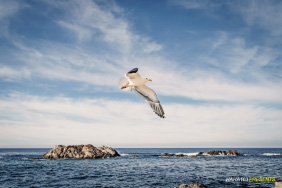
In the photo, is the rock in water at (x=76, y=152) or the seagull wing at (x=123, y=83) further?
the rock in water at (x=76, y=152)

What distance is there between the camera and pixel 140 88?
8.40 meters

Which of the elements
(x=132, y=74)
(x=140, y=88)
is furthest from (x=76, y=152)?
(x=132, y=74)

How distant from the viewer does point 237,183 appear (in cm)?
1909

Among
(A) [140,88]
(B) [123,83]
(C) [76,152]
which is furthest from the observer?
(C) [76,152]

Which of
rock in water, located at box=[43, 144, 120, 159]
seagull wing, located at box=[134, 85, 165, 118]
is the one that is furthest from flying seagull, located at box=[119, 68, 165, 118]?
rock in water, located at box=[43, 144, 120, 159]

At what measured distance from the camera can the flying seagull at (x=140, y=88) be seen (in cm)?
756

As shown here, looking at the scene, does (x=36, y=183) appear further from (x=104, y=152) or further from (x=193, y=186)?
(x=104, y=152)

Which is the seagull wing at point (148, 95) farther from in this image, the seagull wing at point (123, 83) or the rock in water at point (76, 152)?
the rock in water at point (76, 152)

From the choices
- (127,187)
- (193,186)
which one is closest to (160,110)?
(193,186)

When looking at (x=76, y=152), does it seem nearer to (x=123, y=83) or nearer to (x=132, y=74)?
(x=123, y=83)

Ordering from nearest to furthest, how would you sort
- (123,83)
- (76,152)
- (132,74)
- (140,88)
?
(132,74) < (123,83) < (140,88) < (76,152)

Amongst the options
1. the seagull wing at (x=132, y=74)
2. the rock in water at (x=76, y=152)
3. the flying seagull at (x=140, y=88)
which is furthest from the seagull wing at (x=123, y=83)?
the rock in water at (x=76, y=152)

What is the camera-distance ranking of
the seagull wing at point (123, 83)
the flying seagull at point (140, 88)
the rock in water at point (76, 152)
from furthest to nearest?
the rock in water at point (76, 152) < the seagull wing at point (123, 83) < the flying seagull at point (140, 88)

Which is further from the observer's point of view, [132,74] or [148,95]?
[148,95]
